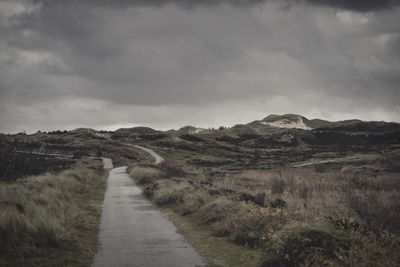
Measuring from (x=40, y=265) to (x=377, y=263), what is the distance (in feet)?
20.3

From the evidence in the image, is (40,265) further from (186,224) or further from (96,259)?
(186,224)

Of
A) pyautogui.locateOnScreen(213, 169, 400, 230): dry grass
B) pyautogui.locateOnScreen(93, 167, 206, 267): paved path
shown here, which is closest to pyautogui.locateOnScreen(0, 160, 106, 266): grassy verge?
pyautogui.locateOnScreen(93, 167, 206, 267): paved path

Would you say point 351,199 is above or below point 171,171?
below

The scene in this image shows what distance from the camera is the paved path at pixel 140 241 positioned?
9914 mm

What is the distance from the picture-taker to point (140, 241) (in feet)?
39.7

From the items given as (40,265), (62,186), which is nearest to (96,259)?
(40,265)

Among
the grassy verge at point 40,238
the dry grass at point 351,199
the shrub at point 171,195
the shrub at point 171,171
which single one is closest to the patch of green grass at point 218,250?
the dry grass at point 351,199

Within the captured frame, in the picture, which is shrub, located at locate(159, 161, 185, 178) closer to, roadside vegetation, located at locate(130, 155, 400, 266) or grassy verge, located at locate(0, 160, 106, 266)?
roadside vegetation, located at locate(130, 155, 400, 266)

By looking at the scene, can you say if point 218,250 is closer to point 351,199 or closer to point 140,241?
point 140,241

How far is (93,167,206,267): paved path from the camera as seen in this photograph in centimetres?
991

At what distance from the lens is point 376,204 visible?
15.8m

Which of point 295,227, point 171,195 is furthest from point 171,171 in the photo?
point 295,227

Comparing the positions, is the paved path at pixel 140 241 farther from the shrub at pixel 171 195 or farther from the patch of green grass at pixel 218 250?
the shrub at pixel 171 195

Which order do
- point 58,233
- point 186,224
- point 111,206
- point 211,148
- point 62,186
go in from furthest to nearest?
point 211,148
point 62,186
point 111,206
point 186,224
point 58,233
